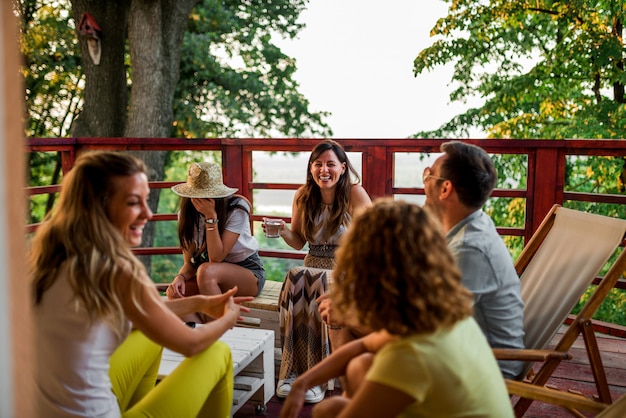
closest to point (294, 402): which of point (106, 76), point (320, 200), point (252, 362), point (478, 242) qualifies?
point (478, 242)

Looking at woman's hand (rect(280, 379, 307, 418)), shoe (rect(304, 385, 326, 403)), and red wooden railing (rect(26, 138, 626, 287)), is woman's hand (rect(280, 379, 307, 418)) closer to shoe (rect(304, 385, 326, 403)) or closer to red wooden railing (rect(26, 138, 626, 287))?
shoe (rect(304, 385, 326, 403))

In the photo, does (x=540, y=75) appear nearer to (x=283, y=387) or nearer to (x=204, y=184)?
(x=204, y=184)

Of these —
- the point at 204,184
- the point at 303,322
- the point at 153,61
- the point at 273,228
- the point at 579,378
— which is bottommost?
the point at 579,378

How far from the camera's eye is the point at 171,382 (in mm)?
2078

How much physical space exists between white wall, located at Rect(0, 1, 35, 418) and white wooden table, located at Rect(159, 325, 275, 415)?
2.04m

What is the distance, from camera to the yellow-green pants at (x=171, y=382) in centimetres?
204

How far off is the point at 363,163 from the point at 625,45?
17.1 feet

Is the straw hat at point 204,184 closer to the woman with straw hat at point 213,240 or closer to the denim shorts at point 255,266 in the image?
the woman with straw hat at point 213,240

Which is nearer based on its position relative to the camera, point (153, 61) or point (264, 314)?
point (264, 314)

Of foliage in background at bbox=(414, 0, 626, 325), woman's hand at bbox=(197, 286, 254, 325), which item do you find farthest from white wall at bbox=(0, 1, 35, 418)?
foliage in background at bbox=(414, 0, 626, 325)

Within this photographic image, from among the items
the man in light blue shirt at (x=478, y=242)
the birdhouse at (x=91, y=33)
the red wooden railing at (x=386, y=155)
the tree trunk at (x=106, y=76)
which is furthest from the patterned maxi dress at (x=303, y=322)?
the tree trunk at (x=106, y=76)

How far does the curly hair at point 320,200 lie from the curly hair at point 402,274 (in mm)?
1903

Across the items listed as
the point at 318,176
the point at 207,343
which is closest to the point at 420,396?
the point at 207,343

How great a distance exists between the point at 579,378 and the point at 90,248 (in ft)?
8.72
